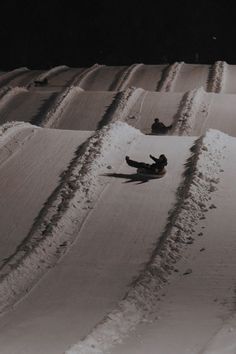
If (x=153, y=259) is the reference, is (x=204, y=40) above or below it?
below

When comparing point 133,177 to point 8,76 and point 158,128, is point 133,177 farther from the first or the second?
point 8,76

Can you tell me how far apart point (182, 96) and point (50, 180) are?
5706 millimetres

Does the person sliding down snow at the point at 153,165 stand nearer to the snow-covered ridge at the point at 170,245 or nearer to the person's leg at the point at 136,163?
the person's leg at the point at 136,163

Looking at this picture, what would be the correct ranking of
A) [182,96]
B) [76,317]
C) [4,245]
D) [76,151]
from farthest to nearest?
1. [182,96]
2. [76,151]
3. [4,245]
4. [76,317]

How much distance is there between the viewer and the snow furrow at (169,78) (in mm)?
15109

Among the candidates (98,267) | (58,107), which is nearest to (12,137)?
(58,107)

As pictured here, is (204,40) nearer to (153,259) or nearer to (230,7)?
(230,7)

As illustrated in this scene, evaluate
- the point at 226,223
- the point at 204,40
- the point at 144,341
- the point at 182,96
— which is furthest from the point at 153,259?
the point at 204,40

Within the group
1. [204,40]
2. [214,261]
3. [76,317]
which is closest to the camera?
[76,317]

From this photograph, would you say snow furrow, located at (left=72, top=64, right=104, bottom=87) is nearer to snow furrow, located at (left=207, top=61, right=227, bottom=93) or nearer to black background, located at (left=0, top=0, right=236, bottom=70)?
→ snow furrow, located at (left=207, top=61, right=227, bottom=93)

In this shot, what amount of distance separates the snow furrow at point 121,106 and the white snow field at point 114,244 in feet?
5.60

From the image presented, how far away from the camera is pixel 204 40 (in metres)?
24.2

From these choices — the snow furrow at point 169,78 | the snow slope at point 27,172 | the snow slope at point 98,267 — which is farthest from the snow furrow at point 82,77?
the snow slope at point 98,267

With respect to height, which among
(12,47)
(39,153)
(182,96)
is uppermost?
(39,153)
